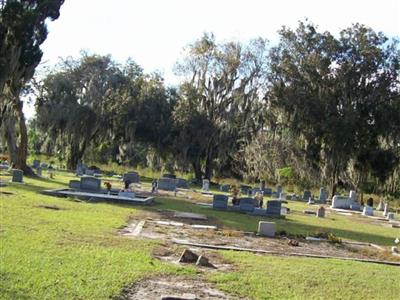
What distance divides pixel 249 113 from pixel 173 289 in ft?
129

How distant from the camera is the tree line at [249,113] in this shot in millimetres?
40312

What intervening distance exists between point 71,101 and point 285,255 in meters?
37.9

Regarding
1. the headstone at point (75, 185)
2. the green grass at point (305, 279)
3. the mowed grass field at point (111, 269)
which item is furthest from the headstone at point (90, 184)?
the green grass at point (305, 279)

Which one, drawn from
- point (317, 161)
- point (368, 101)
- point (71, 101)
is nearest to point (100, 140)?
point (71, 101)

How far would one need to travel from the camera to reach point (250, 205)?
22688 mm

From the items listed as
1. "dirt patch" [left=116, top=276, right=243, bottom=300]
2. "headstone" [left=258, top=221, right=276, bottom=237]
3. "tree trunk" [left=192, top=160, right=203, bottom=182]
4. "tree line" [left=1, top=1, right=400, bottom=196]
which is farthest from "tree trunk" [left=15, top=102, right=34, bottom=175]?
"dirt patch" [left=116, top=276, right=243, bottom=300]

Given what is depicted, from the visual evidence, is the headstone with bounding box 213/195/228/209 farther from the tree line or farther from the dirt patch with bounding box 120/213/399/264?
the tree line

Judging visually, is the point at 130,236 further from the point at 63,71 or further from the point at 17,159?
the point at 63,71

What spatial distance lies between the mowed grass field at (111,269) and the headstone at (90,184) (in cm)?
963

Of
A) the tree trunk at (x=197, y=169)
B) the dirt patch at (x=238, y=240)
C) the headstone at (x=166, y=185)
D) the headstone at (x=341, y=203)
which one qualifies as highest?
the tree trunk at (x=197, y=169)

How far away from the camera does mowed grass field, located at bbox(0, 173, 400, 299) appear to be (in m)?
7.48

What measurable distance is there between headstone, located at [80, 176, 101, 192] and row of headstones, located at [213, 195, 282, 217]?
4.97 m

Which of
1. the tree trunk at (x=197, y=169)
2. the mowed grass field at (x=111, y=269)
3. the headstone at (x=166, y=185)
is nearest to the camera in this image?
the mowed grass field at (x=111, y=269)

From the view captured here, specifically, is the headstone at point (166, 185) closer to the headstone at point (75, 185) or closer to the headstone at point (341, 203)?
the headstone at point (75, 185)
